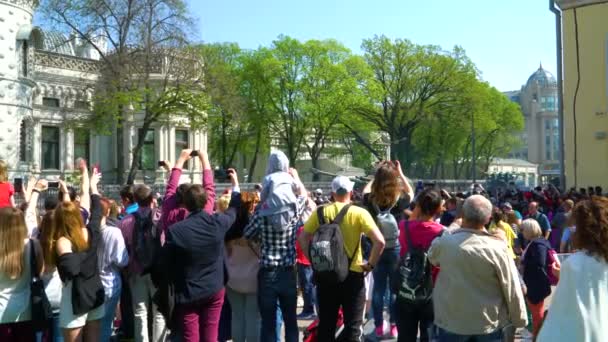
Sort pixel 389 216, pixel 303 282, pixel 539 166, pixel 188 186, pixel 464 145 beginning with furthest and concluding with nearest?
pixel 539 166
pixel 464 145
pixel 303 282
pixel 389 216
pixel 188 186

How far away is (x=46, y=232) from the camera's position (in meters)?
5.52

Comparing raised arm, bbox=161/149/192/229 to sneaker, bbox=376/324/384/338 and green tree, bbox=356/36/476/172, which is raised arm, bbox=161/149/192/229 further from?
green tree, bbox=356/36/476/172

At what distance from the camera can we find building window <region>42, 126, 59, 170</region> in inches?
1439

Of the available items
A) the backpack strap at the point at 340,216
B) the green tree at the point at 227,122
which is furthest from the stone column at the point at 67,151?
the backpack strap at the point at 340,216

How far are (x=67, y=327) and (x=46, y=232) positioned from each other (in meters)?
0.86

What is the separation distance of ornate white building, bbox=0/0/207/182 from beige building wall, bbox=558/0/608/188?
19514 mm

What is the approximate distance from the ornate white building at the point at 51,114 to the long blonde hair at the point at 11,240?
24432 millimetres

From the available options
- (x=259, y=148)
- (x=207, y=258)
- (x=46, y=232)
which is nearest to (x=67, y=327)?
(x=46, y=232)

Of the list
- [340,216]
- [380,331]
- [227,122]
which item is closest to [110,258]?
[340,216]

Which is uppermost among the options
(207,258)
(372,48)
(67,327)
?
(372,48)

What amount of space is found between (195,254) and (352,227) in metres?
1.39

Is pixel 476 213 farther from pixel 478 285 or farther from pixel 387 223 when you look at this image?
pixel 387 223

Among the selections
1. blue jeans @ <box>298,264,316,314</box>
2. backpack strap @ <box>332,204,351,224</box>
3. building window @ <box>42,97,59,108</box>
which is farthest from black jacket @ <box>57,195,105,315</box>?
building window @ <box>42,97,59,108</box>

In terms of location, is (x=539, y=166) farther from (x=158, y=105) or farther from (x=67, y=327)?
(x=67, y=327)
